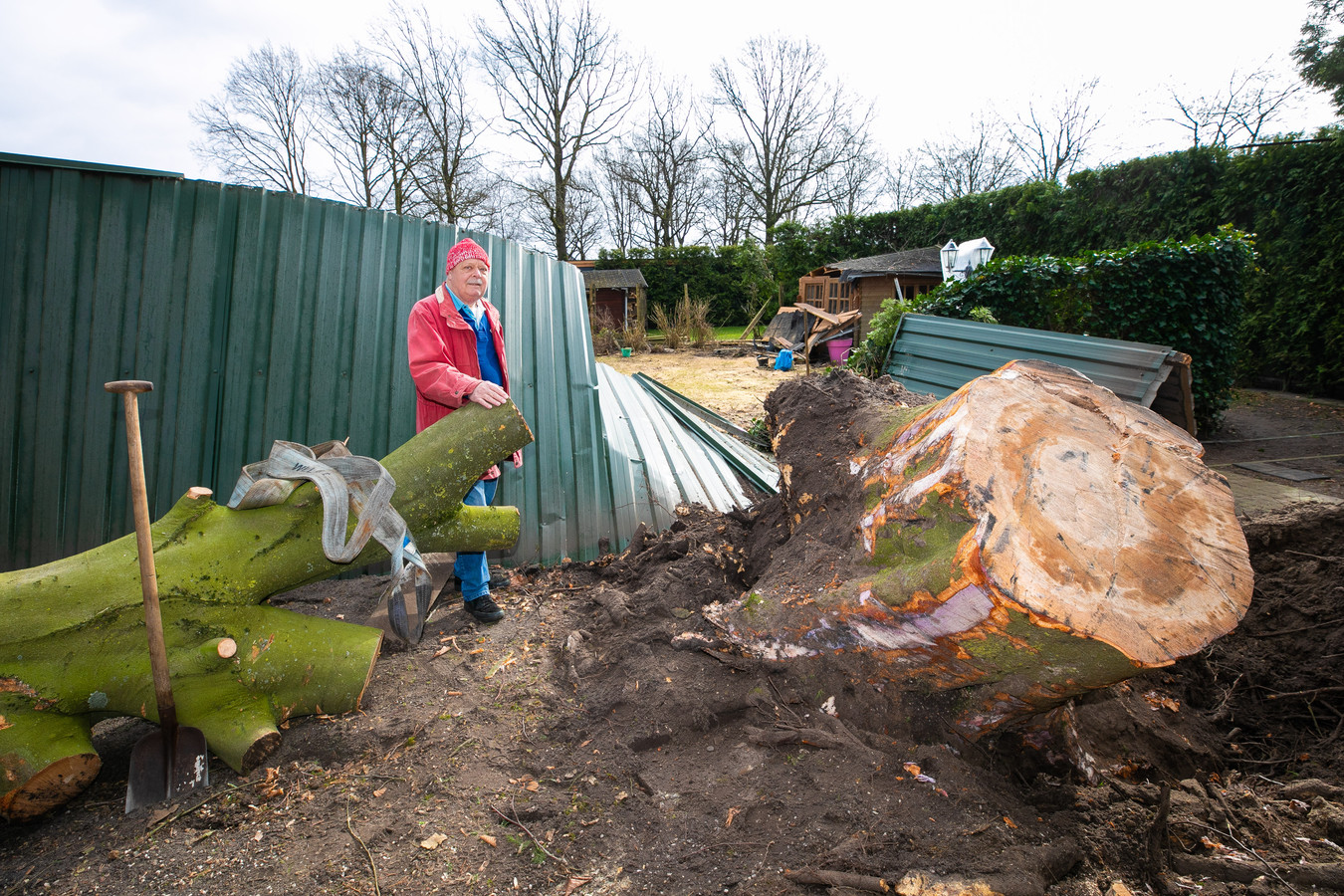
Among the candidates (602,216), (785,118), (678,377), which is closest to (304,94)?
(602,216)

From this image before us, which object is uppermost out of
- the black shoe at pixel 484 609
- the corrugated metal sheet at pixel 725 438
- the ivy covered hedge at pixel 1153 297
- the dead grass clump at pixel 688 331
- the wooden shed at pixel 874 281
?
the wooden shed at pixel 874 281

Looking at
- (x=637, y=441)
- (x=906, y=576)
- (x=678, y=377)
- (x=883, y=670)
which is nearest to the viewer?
(x=906, y=576)

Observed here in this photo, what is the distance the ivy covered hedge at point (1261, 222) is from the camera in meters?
9.83

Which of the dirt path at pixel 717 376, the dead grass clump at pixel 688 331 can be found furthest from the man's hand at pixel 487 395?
the dead grass clump at pixel 688 331

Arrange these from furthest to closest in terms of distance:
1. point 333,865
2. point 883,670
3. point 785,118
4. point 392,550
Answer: point 785,118 → point 392,550 → point 883,670 → point 333,865

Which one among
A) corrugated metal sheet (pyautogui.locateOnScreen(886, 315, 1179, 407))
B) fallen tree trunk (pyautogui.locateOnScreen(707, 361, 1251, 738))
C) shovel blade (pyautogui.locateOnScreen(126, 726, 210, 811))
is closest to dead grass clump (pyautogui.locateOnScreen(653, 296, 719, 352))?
corrugated metal sheet (pyautogui.locateOnScreen(886, 315, 1179, 407))

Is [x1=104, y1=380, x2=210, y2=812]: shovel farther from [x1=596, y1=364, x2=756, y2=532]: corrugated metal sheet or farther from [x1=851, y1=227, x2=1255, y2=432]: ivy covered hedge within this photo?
[x1=851, y1=227, x2=1255, y2=432]: ivy covered hedge

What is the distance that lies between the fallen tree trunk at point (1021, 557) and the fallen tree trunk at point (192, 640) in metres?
1.54

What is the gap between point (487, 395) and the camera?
274cm

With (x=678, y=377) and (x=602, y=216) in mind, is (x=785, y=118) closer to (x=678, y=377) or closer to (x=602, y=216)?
(x=602, y=216)

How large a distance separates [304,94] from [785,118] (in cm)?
2292

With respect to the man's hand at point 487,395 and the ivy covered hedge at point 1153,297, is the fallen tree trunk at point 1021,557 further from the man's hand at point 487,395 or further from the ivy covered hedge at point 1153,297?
the ivy covered hedge at point 1153,297

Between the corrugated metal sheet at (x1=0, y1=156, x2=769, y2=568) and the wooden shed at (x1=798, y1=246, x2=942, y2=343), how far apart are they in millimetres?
14077

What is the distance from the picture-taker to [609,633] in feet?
9.68
